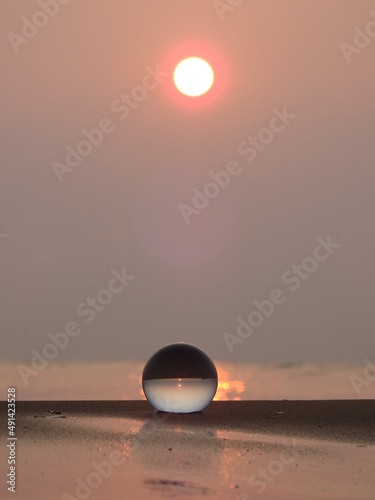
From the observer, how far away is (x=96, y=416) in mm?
31891

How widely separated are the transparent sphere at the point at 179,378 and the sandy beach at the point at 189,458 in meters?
0.67

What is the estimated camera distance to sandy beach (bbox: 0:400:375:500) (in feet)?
50.1

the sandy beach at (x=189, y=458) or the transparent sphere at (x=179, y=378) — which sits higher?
the transparent sphere at (x=179, y=378)

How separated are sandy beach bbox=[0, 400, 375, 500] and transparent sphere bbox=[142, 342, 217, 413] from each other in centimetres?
67

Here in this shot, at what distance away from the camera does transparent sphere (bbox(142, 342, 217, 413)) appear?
26422mm

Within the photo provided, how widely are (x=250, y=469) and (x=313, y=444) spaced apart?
573 cm

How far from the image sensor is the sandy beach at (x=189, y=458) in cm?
1527

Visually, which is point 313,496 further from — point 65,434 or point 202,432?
point 65,434

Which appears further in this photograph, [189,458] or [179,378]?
A: [179,378]

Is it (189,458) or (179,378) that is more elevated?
(179,378)

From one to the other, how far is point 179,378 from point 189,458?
7.26 metres

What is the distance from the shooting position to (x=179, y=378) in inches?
1036

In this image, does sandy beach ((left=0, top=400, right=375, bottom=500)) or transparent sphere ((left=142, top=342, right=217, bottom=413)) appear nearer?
sandy beach ((left=0, top=400, right=375, bottom=500))

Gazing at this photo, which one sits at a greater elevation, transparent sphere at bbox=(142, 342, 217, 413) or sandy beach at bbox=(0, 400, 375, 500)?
transparent sphere at bbox=(142, 342, 217, 413)
